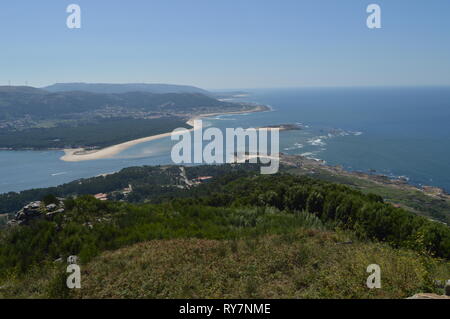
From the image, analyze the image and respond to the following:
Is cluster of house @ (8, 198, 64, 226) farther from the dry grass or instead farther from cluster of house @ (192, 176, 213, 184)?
cluster of house @ (192, 176, 213, 184)

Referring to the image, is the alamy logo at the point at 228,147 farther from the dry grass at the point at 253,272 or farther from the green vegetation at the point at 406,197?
the dry grass at the point at 253,272

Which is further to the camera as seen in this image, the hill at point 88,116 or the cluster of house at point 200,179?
the hill at point 88,116

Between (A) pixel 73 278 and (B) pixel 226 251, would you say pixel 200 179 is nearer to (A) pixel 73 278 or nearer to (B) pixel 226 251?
(B) pixel 226 251

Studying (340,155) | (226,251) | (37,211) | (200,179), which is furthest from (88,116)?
(226,251)

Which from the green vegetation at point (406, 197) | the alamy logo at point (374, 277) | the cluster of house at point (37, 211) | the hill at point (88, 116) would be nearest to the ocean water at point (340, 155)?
the green vegetation at point (406, 197)

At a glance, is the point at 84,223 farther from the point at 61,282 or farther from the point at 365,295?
the point at 365,295

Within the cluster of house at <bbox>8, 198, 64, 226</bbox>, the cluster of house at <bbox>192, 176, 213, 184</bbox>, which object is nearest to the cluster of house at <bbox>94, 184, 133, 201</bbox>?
the cluster of house at <bbox>192, 176, 213, 184</bbox>

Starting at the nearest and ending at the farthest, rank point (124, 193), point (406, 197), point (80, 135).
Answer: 1. point (406, 197)
2. point (124, 193)
3. point (80, 135)
